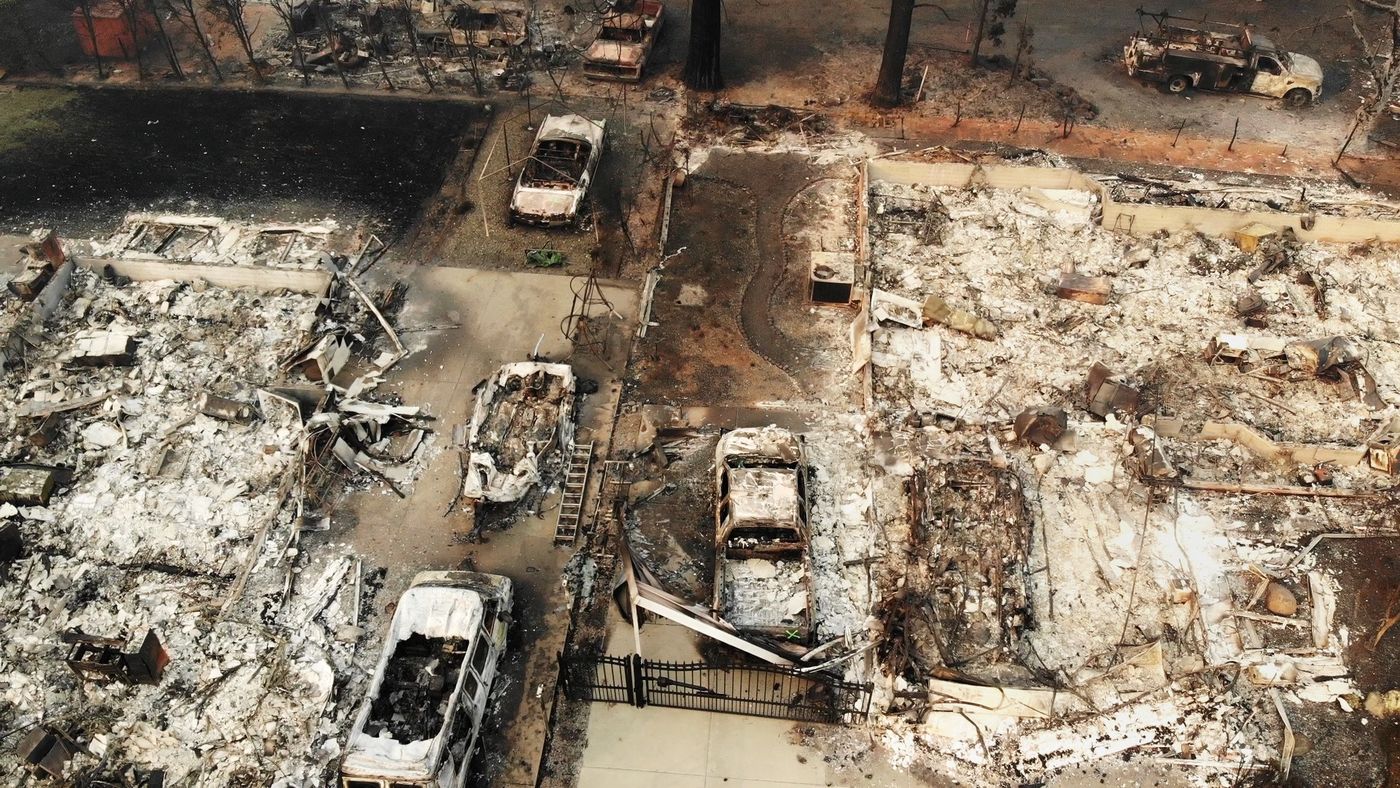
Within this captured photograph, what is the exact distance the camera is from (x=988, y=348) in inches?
744

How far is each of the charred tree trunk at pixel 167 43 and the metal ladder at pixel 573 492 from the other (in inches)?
706

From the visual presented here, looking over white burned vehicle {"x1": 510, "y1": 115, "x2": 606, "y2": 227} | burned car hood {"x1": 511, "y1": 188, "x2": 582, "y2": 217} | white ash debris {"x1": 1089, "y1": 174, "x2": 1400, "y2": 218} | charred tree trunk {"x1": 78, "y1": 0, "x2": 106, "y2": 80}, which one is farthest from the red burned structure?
white ash debris {"x1": 1089, "y1": 174, "x2": 1400, "y2": 218}

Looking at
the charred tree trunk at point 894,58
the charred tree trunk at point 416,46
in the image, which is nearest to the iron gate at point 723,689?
the charred tree trunk at point 894,58

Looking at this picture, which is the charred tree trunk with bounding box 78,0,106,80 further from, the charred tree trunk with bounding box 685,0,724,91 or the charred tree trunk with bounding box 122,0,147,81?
the charred tree trunk with bounding box 685,0,724,91

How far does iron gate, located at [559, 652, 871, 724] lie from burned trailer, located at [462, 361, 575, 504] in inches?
136

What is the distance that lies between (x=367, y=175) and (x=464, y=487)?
35.2 feet

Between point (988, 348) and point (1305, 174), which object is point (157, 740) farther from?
point (1305, 174)

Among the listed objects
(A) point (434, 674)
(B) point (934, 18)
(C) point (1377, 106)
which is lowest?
(A) point (434, 674)

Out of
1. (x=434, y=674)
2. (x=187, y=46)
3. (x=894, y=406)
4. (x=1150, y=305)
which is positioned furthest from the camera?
(x=187, y=46)

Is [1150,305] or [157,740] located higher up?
[1150,305]

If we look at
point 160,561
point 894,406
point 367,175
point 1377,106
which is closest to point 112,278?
point 367,175

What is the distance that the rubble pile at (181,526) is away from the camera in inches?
532

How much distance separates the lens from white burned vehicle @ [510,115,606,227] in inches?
841

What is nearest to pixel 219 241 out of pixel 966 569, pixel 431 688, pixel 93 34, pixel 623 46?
pixel 93 34
